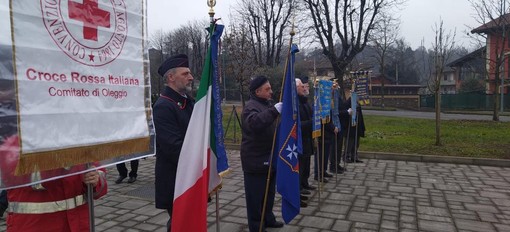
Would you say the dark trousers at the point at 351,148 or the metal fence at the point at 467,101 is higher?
the metal fence at the point at 467,101

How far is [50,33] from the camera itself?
1788 millimetres

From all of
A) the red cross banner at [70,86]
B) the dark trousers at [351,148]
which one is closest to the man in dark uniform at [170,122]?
the red cross banner at [70,86]

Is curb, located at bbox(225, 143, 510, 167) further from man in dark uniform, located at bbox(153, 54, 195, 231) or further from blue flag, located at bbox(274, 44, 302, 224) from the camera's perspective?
man in dark uniform, located at bbox(153, 54, 195, 231)

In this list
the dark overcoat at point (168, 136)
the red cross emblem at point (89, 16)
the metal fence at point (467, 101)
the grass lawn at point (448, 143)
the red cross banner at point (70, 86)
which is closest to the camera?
the red cross banner at point (70, 86)

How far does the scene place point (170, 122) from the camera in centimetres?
320

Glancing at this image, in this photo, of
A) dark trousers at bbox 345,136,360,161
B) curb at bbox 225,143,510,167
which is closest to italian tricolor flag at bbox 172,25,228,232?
dark trousers at bbox 345,136,360,161

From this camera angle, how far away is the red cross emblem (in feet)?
6.26

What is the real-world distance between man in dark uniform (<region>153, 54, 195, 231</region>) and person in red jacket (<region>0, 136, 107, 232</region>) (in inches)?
37.4

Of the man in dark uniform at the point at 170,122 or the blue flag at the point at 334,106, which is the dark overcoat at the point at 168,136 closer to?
the man in dark uniform at the point at 170,122

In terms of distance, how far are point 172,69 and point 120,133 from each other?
134cm

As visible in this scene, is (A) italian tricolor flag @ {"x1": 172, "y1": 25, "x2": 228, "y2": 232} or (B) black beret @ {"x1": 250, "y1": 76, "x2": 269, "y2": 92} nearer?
(A) italian tricolor flag @ {"x1": 172, "y1": 25, "x2": 228, "y2": 232}

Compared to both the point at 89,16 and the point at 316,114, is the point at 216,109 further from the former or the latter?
the point at 316,114

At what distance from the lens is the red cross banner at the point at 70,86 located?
5.45 ft

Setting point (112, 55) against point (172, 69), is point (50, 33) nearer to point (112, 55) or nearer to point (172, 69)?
point (112, 55)
